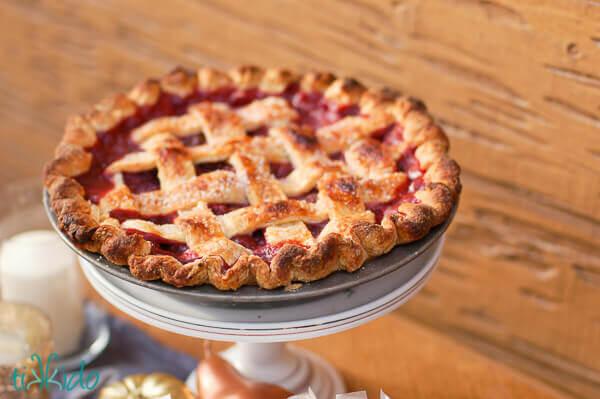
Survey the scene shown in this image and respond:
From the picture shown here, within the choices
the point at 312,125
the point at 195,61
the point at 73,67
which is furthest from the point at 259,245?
the point at 73,67

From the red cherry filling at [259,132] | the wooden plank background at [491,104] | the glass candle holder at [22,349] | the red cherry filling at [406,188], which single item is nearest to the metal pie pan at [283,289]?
the red cherry filling at [406,188]

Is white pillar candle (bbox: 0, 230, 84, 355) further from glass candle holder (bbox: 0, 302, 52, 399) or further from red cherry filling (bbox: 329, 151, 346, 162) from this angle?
red cherry filling (bbox: 329, 151, 346, 162)

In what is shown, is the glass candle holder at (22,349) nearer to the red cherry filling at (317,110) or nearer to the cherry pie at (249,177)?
the cherry pie at (249,177)

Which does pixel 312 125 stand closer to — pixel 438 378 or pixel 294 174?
pixel 294 174

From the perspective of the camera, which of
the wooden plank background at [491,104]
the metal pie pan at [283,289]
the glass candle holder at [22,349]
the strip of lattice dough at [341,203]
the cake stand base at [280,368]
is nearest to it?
the metal pie pan at [283,289]

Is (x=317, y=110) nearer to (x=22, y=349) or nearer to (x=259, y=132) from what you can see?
(x=259, y=132)

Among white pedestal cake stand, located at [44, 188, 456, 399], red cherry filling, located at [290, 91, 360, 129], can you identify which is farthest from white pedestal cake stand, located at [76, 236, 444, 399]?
red cherry filling, located at [290, 91, 360, 129]

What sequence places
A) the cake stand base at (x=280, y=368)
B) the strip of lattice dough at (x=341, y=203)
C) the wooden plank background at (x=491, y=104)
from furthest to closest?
the wooden plank background at (x=491, y=104) → the cake stand base at (x=280, y=368) → the strip of lattice dough at (x=341, y=203)

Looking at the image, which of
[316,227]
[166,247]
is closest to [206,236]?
[166,247]
